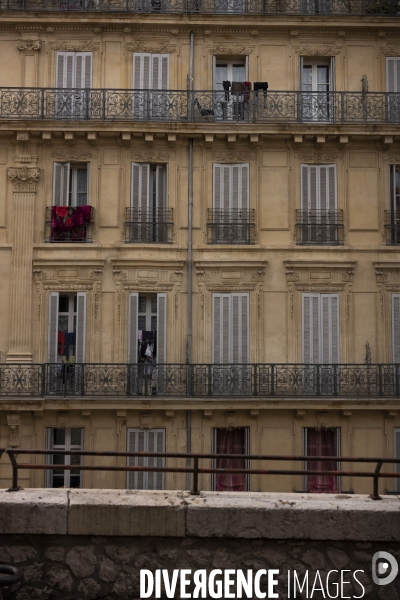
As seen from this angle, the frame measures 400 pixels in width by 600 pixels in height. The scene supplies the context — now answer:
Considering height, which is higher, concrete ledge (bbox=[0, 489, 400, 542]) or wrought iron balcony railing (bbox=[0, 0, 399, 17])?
wrought iron balcony railing (bbox=[0, 0, 399, 17])

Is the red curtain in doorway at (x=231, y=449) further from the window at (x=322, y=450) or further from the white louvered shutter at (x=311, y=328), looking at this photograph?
the white louvered shutter at (x=311, y=328)

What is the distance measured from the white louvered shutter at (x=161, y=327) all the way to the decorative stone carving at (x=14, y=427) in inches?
142

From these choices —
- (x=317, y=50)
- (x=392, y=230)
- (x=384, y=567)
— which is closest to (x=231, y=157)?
(x=317, y=50)

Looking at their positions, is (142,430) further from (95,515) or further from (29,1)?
(29,1)

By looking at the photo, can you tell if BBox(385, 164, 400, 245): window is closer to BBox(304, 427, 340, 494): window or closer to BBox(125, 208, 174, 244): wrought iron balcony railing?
BBox(304, 427, 340, 494): window

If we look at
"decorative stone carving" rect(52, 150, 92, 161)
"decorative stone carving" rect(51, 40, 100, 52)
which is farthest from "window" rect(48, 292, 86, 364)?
"decorative stone carving" rect(51, 40, 100, 52)

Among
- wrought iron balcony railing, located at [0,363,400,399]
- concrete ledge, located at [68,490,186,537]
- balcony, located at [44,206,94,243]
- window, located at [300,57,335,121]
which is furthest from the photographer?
window, located at [300,57,335,121]

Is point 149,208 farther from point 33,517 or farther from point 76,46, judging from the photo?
point 33,517

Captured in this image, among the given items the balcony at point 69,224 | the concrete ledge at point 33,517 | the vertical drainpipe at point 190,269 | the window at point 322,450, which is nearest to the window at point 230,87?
the vertical drainpipe at point 190,269

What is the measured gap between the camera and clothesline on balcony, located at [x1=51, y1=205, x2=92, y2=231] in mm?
18219

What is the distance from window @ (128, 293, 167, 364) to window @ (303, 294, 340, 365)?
138 inches

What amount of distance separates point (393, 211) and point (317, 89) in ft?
12.5

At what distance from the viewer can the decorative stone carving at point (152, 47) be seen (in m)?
19.0

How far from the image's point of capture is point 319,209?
18.6 m
